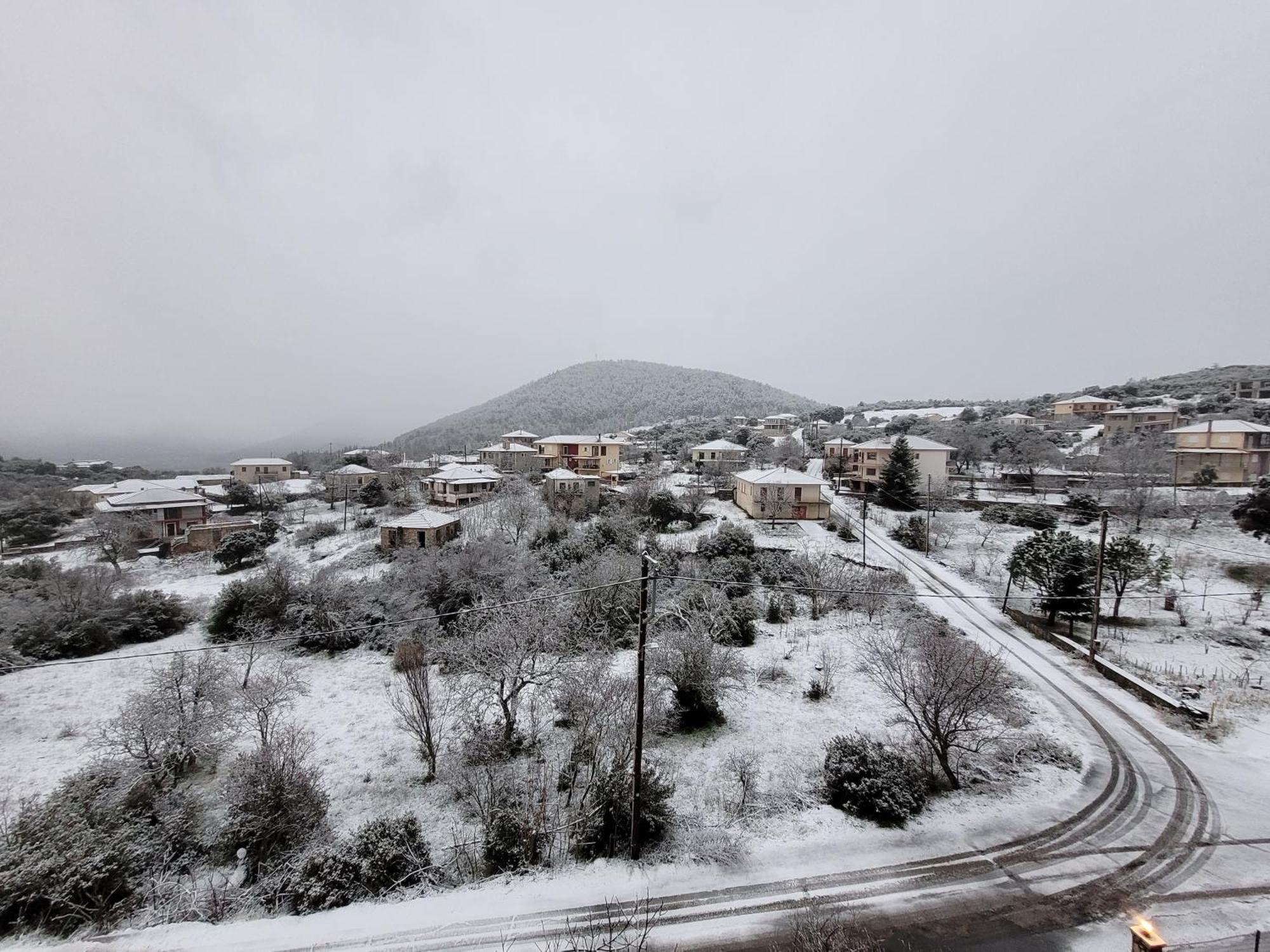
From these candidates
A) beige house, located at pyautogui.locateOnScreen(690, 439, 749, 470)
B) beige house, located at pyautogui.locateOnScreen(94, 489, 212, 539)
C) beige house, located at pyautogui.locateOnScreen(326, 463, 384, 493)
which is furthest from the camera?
beige house, located at pyautogui.locateOnScreen(690, 439, 749, 470)

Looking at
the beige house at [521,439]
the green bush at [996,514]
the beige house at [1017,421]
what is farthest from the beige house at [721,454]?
the beige house at [1017,421]

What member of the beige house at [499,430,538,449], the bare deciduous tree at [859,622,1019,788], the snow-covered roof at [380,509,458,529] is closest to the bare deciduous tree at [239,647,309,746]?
the snow-covered roof at [380,509,458,529]

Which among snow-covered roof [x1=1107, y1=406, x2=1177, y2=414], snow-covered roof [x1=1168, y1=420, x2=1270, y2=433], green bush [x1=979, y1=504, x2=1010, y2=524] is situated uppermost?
snow-covered roof [x1=1107, y1=406, x2=1177, y2=414]

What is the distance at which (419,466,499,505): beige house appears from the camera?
42656 millimetres

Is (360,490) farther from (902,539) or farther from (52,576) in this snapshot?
(902,539)

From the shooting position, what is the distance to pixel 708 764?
13039mm

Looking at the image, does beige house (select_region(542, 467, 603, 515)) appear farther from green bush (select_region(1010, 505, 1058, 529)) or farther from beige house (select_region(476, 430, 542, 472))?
green bush (select_region(1010, 505, 1058, 529))

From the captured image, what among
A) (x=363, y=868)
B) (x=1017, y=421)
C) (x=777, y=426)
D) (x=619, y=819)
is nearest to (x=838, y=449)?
(x=777, y=426)

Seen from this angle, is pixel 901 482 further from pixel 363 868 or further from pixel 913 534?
pixel 363 868

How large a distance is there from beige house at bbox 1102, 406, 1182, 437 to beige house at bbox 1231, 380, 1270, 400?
18.4 metres

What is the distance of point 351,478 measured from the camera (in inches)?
2035

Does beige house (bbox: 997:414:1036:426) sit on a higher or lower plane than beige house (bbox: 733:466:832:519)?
higher

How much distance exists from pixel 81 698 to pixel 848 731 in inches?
1061

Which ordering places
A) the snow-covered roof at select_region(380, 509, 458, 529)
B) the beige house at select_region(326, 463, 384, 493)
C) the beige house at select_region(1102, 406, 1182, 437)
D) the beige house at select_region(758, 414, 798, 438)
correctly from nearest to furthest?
the snow-covered roof at select_region(380, 509, 458, 529), the beige house at select_region(1102, 406, 1182, 437), the beige house at select_region(326, 463, 384, 493), the beige house at select_region(758, 414, 798, 438)
